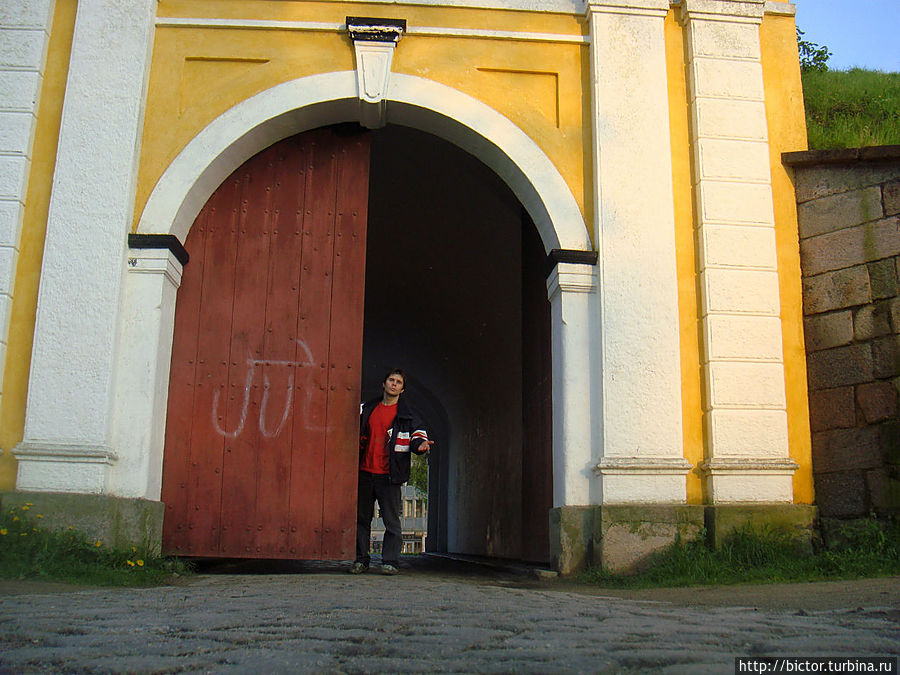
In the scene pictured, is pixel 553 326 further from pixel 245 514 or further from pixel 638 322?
pixel 245 514

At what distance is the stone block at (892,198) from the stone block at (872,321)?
612mm

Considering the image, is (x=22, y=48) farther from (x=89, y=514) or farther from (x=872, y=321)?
(x=872, y=321)

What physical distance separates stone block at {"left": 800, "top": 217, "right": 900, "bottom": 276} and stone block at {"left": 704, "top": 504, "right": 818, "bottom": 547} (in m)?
1.59

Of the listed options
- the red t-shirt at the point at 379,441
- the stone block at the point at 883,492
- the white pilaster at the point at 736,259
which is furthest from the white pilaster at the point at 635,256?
the red t-shirt at the point at 379,441

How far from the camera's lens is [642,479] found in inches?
216

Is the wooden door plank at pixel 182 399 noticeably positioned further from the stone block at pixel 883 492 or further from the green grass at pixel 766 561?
the stone block at pixel 883 492

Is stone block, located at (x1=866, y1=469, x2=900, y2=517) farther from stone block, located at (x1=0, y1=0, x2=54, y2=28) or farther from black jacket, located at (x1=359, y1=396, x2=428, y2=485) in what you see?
stone block, located at (x1=0, y1=0, x2=54, y2=28)

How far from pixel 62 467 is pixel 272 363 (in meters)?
1.43

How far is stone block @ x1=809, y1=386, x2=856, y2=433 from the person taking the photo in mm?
5616

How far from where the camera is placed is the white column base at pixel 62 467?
5.25m

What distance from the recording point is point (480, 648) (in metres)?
2.58

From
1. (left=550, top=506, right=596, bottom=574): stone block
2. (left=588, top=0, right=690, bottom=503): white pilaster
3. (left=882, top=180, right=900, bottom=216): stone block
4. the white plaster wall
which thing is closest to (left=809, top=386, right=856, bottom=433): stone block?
(left=588, top=0, right=690, bottom=503): white pilaster

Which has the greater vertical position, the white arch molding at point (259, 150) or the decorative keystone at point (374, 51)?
the decorative keystone at point (374, 51)

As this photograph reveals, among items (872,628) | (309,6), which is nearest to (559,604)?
(872,628)
